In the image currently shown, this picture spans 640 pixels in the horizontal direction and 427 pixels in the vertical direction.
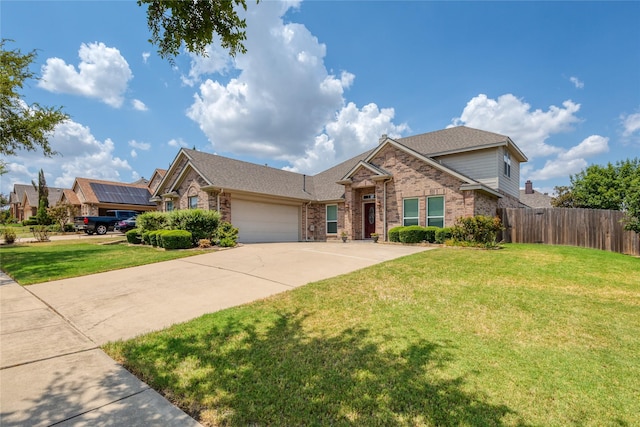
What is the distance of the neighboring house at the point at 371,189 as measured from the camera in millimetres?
15250

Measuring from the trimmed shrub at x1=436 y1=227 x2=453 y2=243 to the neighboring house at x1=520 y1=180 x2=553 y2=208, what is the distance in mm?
25520

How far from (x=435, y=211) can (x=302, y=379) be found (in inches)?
545

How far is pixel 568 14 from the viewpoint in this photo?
1071 centimetres

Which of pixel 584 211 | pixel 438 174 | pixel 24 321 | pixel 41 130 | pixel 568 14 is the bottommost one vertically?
pixel 24 321

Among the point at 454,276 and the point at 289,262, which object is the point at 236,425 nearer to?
the point at 454,276

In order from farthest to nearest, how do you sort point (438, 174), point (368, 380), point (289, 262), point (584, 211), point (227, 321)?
point (438, 174) → point (584, 211) → point (289, 262) → point (227, 321) → point (368, 380)

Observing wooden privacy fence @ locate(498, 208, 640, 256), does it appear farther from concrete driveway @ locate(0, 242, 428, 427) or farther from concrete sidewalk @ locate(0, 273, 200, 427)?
concrete sidewalk @ locate(0, 273, 200, 427)

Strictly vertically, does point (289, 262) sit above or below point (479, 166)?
below

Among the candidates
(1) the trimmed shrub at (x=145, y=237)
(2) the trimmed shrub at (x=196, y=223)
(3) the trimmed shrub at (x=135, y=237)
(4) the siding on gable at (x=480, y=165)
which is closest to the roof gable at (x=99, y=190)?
(3) the trimmed shrub at (x=135, y=237)

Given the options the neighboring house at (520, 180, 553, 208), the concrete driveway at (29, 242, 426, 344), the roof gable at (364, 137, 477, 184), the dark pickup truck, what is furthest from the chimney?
the dark pickup truck

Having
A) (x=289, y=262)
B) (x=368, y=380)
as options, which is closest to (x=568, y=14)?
(x=289, y=262)

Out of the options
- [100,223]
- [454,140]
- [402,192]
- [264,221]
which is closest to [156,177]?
[100,223]

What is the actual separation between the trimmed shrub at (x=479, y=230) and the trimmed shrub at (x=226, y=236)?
10352 millimetres

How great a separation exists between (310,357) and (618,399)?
9.72ft
